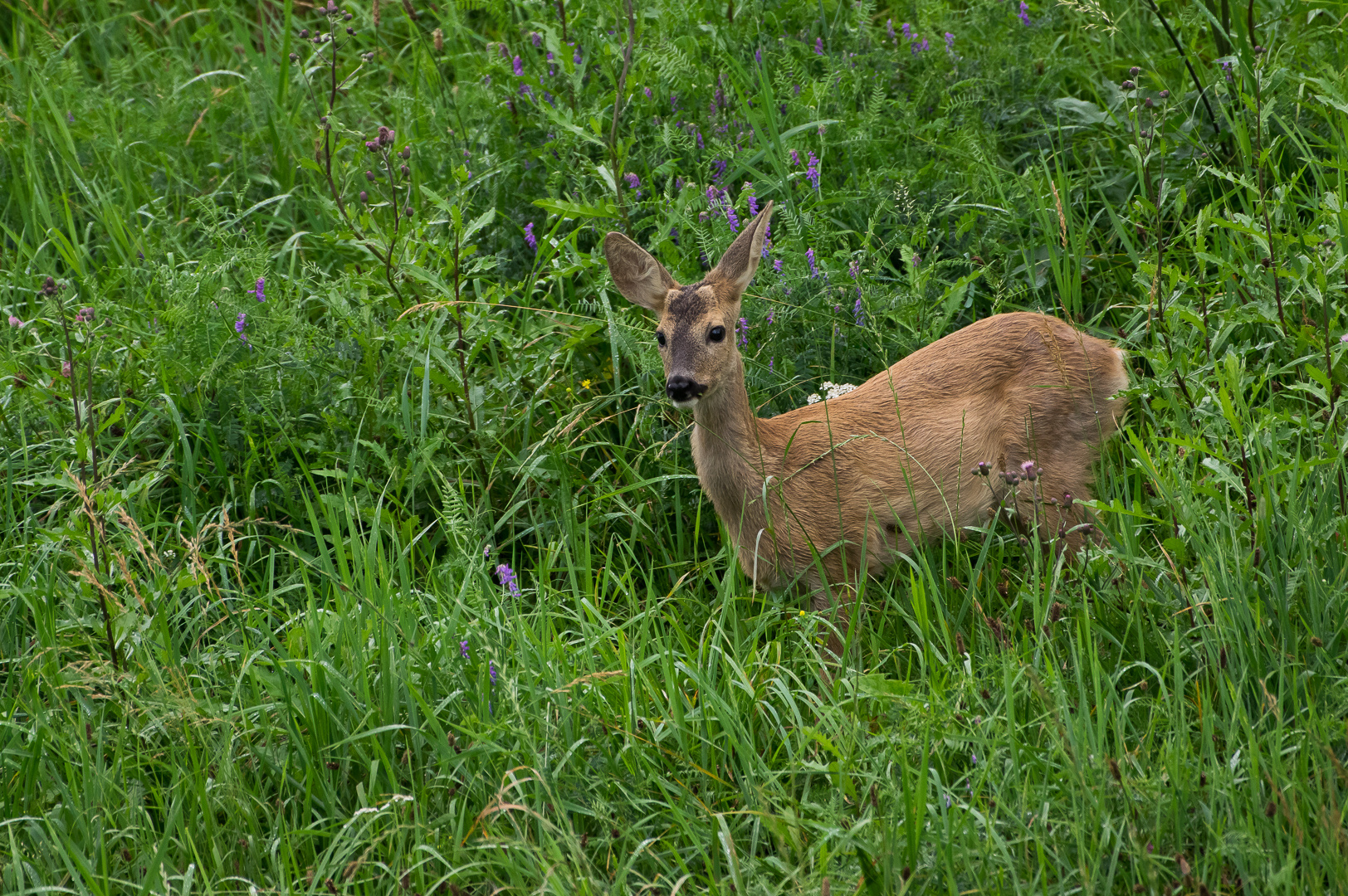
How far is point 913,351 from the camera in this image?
14.5ft

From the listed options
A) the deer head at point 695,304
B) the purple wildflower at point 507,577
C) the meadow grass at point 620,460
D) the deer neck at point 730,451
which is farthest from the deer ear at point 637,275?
the purple wildflower at point 507,577

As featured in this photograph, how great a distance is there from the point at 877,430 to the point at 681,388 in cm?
78

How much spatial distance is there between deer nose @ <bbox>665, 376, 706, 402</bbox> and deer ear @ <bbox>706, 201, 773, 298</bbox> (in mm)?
440

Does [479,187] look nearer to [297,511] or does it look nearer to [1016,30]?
[297,511]

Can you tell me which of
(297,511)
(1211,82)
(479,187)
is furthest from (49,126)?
(1211,82)

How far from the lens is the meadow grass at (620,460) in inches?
106

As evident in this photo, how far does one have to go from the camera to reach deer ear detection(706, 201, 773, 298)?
13.2 ft

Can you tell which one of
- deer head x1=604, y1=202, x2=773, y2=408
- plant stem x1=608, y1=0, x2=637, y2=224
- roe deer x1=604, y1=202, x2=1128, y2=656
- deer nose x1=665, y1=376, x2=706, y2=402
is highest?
plant stem x1=608, y1=0, x2=637, y2=224

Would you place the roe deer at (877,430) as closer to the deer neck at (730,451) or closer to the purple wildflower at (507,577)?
the deer neck at (730,451)

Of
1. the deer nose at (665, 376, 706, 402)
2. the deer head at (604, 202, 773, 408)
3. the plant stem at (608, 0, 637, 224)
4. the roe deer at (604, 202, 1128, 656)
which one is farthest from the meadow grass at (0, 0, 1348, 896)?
the deer nose at (665, 376, 706, 402)

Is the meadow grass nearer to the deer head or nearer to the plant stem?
the plant stem

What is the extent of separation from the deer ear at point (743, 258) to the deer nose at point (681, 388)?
1.44ft

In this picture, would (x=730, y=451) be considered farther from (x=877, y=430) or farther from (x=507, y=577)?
(x=507, y=577)

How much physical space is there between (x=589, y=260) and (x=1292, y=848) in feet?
9.34
